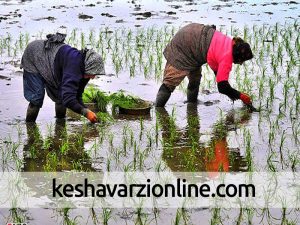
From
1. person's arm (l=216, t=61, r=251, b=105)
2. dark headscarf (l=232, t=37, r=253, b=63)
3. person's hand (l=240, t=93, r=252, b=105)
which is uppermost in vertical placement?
dark headscarf (l=232, t=37, r=253, b=63)

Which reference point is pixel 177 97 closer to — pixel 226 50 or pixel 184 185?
pixel 226 50

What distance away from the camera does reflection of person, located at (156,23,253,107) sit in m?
6.45

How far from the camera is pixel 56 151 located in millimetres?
5496

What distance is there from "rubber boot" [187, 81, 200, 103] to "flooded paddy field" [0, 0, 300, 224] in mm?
101

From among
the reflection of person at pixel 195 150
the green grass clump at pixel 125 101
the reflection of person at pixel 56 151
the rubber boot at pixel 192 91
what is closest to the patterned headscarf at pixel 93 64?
the reflection of person at pixel 56 151

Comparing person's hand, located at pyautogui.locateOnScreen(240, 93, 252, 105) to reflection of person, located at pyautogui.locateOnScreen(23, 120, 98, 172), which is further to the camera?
person's hand, located at pyautogui.locateOnScreen(240, 93, 252, 105)

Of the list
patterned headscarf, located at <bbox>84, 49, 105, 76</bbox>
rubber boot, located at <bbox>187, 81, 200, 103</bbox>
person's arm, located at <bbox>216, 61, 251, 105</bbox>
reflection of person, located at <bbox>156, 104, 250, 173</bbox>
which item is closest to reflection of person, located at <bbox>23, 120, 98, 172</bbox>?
patterned headscarf, located at <bbox>84, 49, 105, 76</bbox>

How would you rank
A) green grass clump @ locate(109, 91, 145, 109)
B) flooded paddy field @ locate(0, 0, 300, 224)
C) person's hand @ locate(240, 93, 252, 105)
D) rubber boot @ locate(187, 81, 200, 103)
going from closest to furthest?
flooded paddy field @ locate(0, 0, 300, 224), person's hand @ locate(240, 93, 252, 105), green grass clump @ locate(109, 91, 145, 109), rubber boot @ locate(187, 81, 200, 103)

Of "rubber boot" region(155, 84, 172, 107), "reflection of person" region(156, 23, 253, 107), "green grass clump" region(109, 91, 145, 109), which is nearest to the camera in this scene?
"reflection of person" region(156, 23, 253, 107)

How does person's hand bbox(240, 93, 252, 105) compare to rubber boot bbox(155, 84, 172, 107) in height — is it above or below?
above

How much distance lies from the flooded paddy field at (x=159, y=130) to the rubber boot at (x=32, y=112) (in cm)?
9

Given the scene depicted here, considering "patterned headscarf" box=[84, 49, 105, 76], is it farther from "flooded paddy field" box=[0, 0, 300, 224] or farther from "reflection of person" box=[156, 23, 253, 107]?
"reflection of person" box=[156, 23, 253, 107]

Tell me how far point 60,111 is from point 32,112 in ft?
1.05

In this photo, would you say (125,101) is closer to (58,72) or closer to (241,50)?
(58,72)
